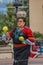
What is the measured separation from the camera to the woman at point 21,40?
521cm

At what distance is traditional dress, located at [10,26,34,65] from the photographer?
521 cm

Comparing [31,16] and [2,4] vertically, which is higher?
[2,4]

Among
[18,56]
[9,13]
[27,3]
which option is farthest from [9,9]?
[18,56]

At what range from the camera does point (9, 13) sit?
1483 cm

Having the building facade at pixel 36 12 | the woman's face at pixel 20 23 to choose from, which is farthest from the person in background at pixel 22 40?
the building facade at pixel 36 12

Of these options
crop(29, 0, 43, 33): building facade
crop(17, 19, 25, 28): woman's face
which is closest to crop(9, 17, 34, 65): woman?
crop(17, 19, 25, 28): woman's face

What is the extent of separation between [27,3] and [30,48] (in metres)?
12.0

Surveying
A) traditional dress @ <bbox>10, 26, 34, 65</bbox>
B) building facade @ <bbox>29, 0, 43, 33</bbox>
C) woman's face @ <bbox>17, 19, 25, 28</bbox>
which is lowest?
building facade @ <bbox>29, 0, 43, 33</bbox>

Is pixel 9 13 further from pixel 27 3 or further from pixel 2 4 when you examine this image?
pixel 27 3

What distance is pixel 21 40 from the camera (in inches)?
203

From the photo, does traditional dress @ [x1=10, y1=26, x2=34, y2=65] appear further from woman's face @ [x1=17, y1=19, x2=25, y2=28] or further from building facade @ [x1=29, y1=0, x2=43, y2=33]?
building facade @ [x1=29, y1=0, x2=43, y2=33]

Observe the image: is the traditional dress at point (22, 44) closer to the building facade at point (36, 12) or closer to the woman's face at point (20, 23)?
the woman's face at point (20, 23)

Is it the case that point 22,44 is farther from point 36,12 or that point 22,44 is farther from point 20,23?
point 36,12

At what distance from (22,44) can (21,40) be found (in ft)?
0.32
